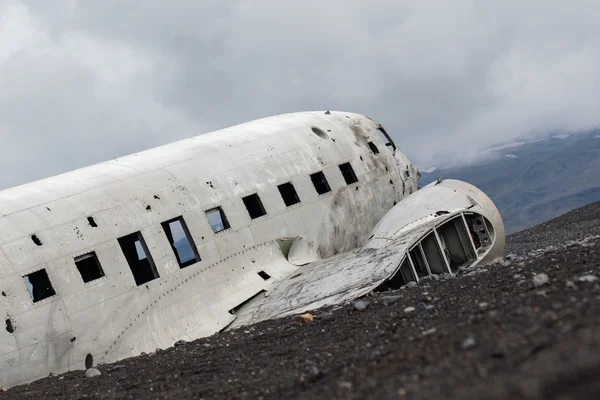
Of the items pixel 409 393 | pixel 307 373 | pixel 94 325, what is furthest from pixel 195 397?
pixel 94 325

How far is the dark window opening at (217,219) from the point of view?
17.0 metres

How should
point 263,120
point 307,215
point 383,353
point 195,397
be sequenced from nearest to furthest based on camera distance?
point 383,353
point 195,397
point 307,215
point 263,120

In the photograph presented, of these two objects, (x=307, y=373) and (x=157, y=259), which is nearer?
(x=307, y=373)

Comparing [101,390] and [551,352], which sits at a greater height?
[551,352]

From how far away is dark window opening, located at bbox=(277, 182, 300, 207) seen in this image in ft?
60.7

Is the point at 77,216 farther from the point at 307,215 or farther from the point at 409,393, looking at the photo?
the point at 409,393

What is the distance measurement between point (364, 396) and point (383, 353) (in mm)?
1714

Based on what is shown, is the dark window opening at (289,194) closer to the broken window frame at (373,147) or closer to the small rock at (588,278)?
the broken window frame at (373,147)

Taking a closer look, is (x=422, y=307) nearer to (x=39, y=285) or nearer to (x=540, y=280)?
(x=540, y=280)

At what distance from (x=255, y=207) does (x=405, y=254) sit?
4660 mm

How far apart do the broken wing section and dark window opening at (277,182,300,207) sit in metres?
1.59

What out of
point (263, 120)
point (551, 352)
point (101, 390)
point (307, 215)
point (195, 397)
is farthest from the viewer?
point (263, 120)

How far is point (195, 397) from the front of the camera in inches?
362

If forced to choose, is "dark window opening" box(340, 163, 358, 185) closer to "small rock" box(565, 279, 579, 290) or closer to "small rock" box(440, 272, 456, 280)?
"small rock" box(440, 272, 456, 280)
